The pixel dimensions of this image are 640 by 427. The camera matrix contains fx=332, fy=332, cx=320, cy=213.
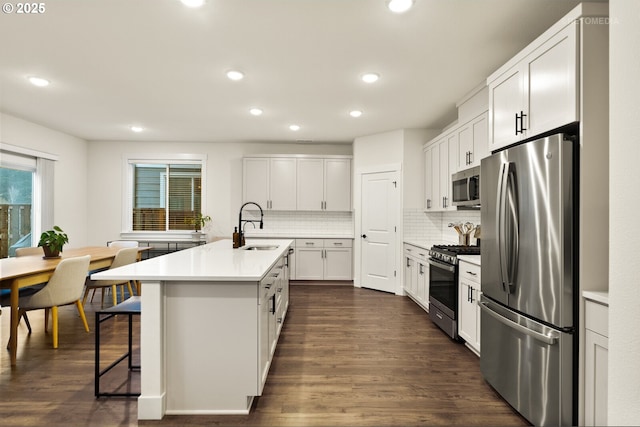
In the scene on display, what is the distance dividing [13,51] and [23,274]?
1906 mm

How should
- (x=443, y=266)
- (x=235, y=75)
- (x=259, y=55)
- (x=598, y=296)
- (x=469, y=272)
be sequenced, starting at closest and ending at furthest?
1. (x=598, y=296)
2. (x=259, y=55)
3. (x=469, y=272)
4. (x=235, y=75)
5. (x=443, y=266)

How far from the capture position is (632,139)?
96cm

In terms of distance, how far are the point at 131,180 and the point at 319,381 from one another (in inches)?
226

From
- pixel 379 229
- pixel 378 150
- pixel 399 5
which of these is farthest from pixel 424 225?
pixel 399 5

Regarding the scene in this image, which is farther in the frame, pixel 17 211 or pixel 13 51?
pixel 17 211

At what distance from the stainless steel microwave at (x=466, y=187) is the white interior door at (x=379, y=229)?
1.42 meters

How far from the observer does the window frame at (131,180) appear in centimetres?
636

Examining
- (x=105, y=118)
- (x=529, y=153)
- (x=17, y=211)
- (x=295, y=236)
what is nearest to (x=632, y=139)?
(x=529, y=153)

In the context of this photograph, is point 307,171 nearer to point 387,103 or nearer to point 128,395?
point 387,103

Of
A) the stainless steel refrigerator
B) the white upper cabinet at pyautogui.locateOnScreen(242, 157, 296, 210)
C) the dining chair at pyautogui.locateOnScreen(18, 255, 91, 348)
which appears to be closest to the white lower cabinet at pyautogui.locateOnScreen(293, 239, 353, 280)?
the white upper cabinet at pyautogui.locateOnScreen(242, 157, 296, 210)

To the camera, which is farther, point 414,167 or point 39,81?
point 414,167

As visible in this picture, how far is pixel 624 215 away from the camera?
998mm

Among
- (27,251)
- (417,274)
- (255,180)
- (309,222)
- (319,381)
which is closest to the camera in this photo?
(319,381)

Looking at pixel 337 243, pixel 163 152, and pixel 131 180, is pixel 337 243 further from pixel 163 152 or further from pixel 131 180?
pixel 131 180
